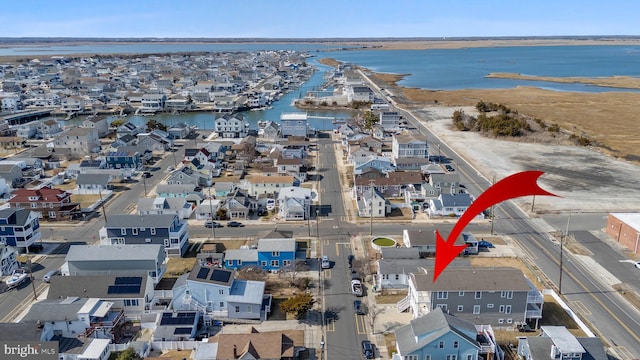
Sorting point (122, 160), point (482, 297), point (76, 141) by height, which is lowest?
point (482, 297)

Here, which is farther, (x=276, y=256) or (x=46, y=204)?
(x=46, y=204)

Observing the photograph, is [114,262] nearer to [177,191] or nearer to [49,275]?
[49,275]

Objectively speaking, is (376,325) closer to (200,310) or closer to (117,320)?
(200,310)

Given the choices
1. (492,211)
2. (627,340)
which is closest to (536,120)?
(492,211)

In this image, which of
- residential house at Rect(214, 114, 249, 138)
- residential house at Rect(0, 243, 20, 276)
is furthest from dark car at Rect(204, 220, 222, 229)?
residential house at Rect(214, 114, 249, 138)

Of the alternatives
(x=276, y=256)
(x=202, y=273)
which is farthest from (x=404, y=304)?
(x=202, y=273)

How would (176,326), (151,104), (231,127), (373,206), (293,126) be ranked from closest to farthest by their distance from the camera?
1. (176,326)
2. (373,206)
3. (293,126)
4. (231,127)
5. (151,104)

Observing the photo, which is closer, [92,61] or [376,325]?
[376,325]
